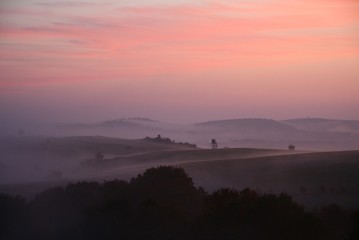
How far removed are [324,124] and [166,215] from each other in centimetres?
15185

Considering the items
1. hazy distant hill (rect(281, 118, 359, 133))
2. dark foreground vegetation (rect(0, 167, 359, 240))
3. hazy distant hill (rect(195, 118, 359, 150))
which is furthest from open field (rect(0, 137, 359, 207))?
hazy distant hill (rect(281, 118, 359, 133))

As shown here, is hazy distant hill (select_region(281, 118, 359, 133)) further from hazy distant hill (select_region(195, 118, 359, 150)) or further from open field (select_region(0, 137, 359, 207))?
open field (select_region(0, 137, 359, 207))

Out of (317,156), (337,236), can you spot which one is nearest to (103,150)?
(317,156)

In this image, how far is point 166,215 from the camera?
22.3 m

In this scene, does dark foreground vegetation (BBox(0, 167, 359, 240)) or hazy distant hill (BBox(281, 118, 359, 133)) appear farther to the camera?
hazy distant hill (BBox(281, 118, 359, 133))

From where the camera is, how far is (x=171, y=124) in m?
191

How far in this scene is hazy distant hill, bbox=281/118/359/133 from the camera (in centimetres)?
15412

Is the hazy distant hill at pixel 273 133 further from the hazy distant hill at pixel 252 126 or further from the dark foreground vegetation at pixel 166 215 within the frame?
the dark foreground vegetation at pixel 166 215

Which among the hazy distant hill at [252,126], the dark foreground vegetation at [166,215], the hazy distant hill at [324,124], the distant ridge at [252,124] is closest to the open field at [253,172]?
the dark foreground vegetation at [166,215]

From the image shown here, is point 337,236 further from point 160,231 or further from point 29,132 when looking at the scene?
point 29,132

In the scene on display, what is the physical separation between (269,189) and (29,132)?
87807 mm

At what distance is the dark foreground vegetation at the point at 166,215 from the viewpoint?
1947 centimetres

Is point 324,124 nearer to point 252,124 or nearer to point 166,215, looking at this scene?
point 252,124

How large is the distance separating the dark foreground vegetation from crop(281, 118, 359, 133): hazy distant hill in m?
122
